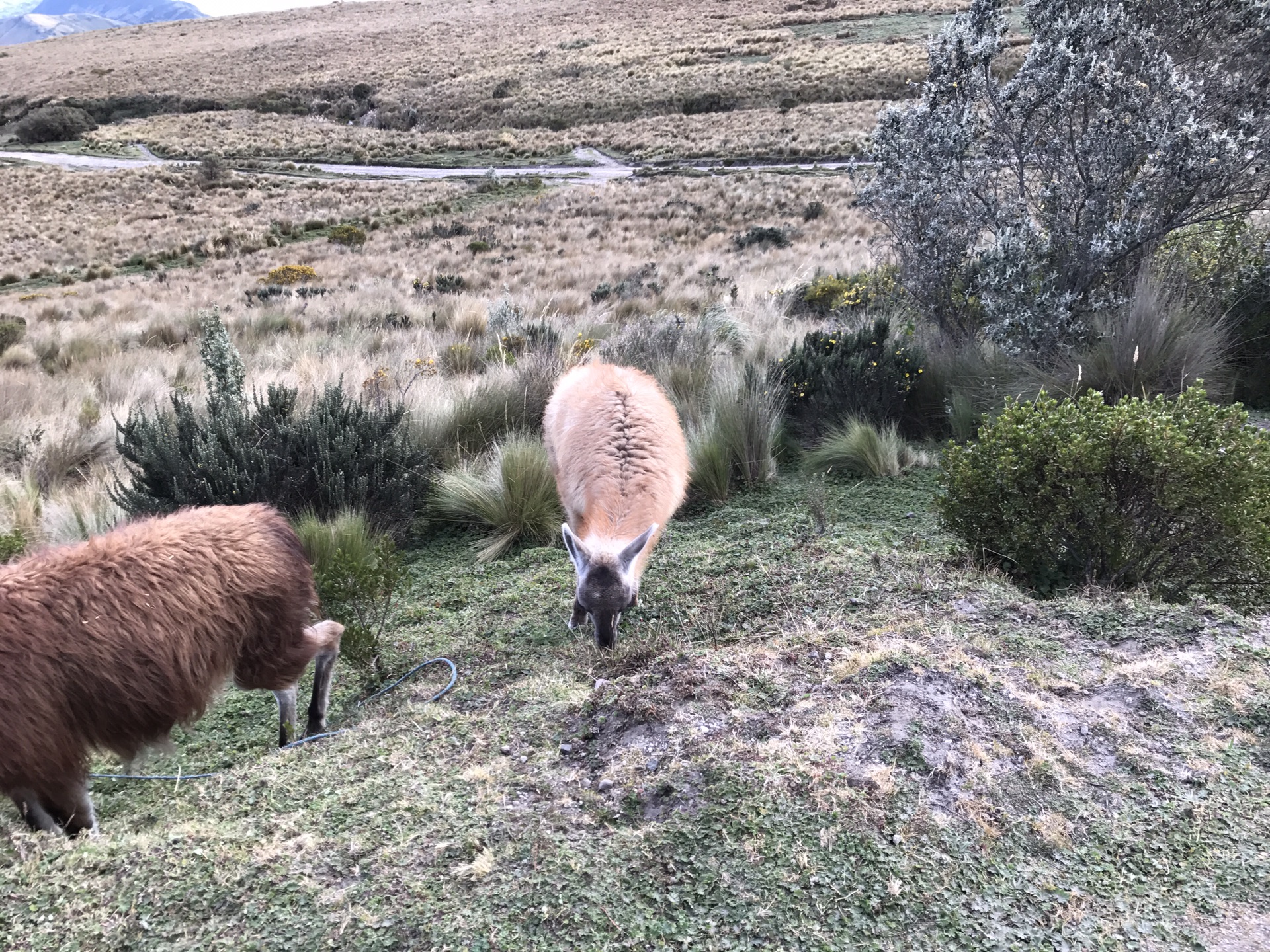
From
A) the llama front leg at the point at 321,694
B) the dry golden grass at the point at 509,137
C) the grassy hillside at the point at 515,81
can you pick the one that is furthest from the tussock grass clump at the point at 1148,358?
the dry golden grass at the point at 509,137

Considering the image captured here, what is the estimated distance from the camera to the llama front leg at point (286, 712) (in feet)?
11.0

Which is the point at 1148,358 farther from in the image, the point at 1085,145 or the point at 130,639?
the point at 130,639

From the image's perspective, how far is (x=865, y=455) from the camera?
6.10 meters

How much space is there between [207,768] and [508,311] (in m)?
9.48

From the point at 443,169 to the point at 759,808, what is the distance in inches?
1897

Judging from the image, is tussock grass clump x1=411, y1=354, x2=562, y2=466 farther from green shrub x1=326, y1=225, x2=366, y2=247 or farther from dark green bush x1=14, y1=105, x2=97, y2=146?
dark green bush x1=14, y1=105, x2=97, y2=146

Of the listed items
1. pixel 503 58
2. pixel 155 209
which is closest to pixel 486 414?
pixel 155 209

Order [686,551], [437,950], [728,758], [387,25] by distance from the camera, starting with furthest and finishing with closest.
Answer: [387,25] < [686,551] < [728,758] < [437,950]

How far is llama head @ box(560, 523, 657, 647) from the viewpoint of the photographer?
11.8 ft

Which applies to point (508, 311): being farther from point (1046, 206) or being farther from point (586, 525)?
point (586, 525)

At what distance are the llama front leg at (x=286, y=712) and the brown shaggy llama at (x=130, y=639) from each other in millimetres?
34

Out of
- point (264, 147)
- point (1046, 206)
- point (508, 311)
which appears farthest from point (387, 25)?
point (1046, 206)

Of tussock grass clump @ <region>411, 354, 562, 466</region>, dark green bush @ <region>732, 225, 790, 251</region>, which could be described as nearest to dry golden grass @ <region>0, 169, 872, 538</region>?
tussock grass clump @ <region>411, 354, 562, 466</region>

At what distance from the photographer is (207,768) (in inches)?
131
